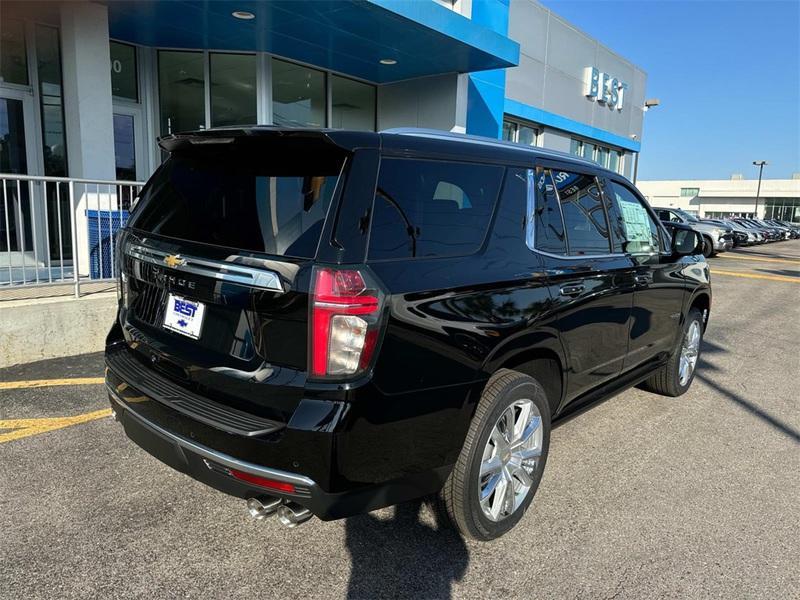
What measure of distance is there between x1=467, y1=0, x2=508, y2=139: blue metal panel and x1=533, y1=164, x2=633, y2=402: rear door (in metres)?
10.3

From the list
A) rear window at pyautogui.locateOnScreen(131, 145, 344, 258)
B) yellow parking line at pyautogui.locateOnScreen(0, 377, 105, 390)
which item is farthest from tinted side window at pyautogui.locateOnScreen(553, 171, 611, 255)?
yellow parking line at pyautogui.locateOnScreen(0, 377, 105, 390)

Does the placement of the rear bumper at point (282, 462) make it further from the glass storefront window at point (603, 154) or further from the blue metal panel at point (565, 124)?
the glass storefront window at point (603, 154)

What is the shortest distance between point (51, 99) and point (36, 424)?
6.87 m

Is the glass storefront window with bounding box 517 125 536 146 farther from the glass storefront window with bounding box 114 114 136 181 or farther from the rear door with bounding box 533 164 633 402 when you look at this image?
the rear door with bounding box 533 164 633 402

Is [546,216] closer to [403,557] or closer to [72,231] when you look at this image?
[403,557]

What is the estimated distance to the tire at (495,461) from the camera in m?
2.60

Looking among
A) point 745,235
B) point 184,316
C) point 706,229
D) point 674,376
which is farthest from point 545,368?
point 745,235

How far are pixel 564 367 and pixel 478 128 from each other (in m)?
11.6

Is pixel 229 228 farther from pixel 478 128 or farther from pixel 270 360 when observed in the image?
pixel 478 128

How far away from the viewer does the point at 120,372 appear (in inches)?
110

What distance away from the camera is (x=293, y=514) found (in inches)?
90.6

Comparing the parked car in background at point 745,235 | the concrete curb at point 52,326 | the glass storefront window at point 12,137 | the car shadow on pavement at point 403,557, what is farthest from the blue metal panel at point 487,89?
the parked car in background at point 745,235

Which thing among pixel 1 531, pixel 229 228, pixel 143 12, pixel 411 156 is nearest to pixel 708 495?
pixel 411 156

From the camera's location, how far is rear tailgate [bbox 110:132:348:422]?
219 centimetres
